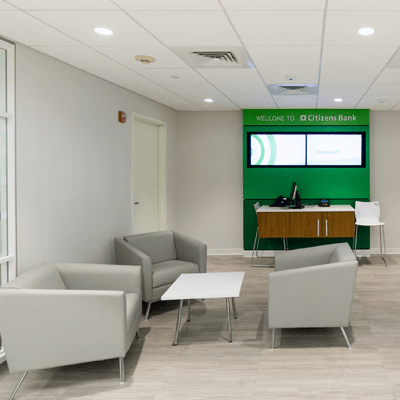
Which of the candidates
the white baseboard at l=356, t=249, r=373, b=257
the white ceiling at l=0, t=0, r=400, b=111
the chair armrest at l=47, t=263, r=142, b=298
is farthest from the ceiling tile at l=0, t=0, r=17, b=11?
the white baseboard at l=356, t=249, r=373, b=257

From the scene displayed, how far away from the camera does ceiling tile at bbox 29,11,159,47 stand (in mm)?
3119

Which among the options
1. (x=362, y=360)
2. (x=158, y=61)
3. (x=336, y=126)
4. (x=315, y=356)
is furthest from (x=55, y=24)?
(x=336, y=126)

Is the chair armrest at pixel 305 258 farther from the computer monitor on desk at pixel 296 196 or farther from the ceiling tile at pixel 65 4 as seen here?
the ceiling tile at pixel 65 4

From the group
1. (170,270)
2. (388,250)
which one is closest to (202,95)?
(170,270)

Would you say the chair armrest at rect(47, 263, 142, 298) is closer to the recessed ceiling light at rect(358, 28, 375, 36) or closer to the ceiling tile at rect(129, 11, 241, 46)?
the ceiling tile at rect(129, 11, 241, 46)

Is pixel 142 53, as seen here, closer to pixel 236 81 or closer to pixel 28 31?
pixel 28 31

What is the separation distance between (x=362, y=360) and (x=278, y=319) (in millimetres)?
752

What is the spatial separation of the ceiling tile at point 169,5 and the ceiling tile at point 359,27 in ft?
2.85

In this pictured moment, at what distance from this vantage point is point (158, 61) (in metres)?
4.41

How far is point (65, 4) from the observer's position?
9.59 feet

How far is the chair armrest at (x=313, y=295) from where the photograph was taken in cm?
374

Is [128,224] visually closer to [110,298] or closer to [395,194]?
[110,298]

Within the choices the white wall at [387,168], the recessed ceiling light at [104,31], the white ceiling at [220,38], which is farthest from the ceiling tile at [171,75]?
the white wall at [387,168]

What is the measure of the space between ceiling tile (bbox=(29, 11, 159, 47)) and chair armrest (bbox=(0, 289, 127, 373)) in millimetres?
2016
